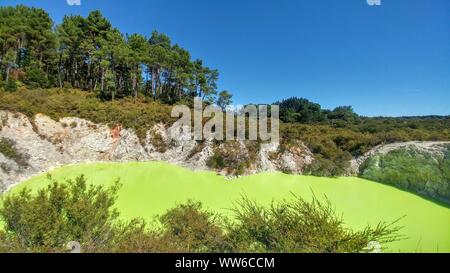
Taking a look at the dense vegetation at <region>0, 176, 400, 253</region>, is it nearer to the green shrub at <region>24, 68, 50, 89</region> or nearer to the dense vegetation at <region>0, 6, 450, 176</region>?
the dense vegetation at <region>0, 6, 450, 176</region>

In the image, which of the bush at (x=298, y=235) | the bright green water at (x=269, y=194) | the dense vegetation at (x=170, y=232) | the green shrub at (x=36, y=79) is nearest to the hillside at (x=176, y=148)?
the bright green water at (x=269, y=194)

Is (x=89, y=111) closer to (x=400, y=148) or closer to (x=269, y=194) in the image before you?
(x=269, y=194)

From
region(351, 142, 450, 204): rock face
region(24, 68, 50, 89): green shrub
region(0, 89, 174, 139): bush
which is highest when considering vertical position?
region(24, 68, 50, 89): green shrub

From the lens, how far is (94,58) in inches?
1034

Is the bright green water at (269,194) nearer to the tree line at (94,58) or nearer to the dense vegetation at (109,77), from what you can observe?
the dense vegetation at (109,77)

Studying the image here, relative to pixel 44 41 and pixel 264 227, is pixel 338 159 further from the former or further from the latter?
pixel 44 41

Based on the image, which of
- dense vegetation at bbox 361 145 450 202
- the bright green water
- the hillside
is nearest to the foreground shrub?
the bright green water

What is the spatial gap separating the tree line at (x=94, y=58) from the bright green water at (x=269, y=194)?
12462mm

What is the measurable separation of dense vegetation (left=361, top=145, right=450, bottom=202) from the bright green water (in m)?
0.82

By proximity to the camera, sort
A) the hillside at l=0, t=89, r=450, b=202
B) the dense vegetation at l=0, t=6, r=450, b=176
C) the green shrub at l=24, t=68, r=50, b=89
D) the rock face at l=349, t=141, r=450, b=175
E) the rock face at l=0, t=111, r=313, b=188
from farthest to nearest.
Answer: the green shrub at l=24, t=68, r=50, b=89 → the dense vegetation at l=0, t=6, r=450, b=176 → the rock face at l=0, t=111, r=313, b=188 → the rock face at l=349, t=141, r=450, b=175 → the hillside at l=0, t=89, r=450, b=202

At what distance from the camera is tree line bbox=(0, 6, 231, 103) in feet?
78.7

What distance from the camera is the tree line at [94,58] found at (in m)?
24.0

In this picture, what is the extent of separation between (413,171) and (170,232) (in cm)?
1026
